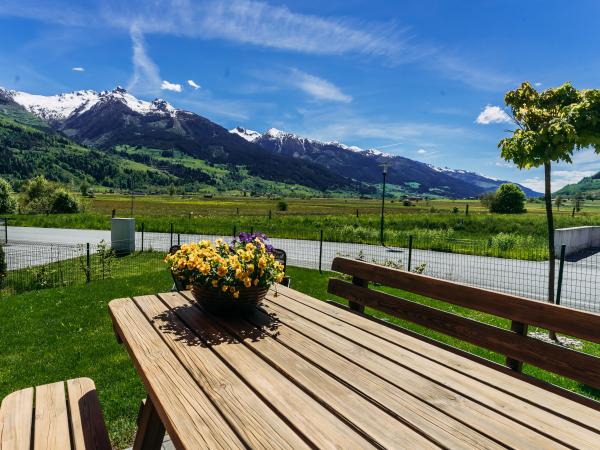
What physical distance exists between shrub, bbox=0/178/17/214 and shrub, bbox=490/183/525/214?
59711 millimetres

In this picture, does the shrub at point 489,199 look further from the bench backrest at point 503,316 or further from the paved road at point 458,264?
the bench backrest at point 503,316

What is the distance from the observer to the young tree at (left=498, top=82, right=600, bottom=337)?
5.09 metres

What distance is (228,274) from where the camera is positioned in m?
2.69

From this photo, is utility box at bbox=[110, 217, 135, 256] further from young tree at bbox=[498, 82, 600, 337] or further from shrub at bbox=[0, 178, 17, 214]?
shrub at bbox=[0, 178, 17, 214]

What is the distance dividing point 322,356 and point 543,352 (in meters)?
1.31

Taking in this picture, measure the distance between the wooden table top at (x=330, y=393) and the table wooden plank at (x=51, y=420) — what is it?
549 mm

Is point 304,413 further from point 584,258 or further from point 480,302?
point 584,258

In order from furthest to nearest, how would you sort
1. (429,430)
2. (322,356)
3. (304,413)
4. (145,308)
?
(145,308)
(322,356)
(304,413)
(429,430)

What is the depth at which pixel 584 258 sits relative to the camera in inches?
674

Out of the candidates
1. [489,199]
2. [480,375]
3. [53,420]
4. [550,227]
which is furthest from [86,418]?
[489,199]

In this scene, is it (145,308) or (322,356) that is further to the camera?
(145,308)

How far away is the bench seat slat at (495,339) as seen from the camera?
2.12m

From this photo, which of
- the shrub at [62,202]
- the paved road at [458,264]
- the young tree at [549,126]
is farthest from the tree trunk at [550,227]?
the shrub at [62,202]

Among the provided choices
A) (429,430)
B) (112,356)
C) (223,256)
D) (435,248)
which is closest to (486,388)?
(429,430)
